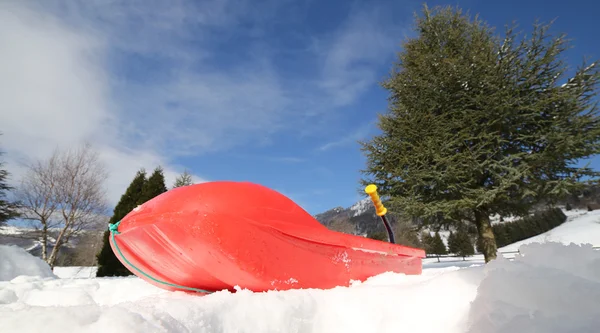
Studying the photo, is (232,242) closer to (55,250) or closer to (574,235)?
(55,250)

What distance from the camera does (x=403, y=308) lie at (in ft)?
3.92

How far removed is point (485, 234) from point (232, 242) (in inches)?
320

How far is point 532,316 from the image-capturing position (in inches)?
31.6

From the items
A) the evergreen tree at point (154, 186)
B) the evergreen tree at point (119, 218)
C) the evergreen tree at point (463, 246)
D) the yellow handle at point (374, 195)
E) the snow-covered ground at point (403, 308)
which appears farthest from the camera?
the evergreen tree at point (463, 246)

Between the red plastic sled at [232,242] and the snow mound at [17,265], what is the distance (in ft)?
16.4

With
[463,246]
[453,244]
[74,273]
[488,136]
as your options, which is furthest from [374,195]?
[453,244]

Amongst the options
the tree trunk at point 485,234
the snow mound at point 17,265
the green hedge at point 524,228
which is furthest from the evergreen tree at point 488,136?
the green hedge at point 524,228

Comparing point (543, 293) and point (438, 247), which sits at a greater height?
point (438, 247)

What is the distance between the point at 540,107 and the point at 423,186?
3443 mm

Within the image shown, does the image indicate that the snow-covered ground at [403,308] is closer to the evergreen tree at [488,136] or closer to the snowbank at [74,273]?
the evergreen tree at [488,136]

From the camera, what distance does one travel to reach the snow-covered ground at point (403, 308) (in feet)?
2.34

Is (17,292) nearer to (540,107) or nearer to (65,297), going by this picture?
A: (65,297)

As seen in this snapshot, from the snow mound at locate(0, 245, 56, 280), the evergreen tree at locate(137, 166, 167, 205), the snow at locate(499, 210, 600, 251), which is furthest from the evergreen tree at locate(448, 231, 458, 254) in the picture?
the snow mound at locate(0, 245, 56, 280)

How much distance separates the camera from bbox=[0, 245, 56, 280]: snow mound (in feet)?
15.4
